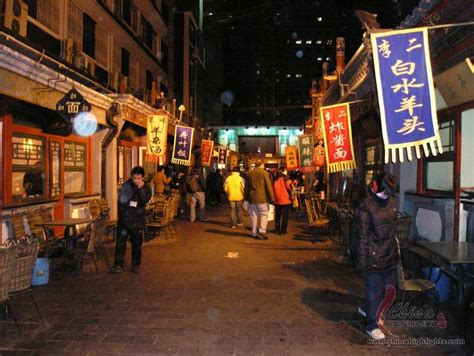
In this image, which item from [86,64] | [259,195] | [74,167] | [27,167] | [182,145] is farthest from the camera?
[182,145]

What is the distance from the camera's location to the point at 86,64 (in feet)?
44.1

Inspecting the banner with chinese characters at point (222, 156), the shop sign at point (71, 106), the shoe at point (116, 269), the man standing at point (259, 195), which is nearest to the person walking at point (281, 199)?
the man standing at point (259, 195)

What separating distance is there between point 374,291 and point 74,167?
984cm

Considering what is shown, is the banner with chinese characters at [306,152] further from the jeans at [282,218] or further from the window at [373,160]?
the jeans at [282,218]

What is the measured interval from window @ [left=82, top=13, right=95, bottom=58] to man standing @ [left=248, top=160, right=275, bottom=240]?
7039mm

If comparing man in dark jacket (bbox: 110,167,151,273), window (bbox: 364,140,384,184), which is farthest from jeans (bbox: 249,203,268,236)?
man in dark jacket (bbox: 110,167,151,273)

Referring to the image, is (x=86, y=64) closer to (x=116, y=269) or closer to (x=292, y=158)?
(x=116, y=269)

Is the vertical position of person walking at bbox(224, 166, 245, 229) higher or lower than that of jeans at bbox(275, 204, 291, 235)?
higher

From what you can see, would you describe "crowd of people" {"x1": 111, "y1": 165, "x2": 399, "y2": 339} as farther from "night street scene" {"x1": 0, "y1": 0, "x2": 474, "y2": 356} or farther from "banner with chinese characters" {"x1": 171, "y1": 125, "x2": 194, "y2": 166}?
"banner with chinese characters" {"x1": 171, "y1": 125, "x2": 194, "y2": 166}

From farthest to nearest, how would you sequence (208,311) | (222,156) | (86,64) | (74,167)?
(222,156) → (86,64) → (74,167) → (208,311)

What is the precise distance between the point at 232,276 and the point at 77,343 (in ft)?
11.5

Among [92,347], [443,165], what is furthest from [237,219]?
[92,347]

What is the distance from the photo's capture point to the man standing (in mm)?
11672

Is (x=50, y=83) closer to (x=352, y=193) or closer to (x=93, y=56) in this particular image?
(x=93, y=56)
